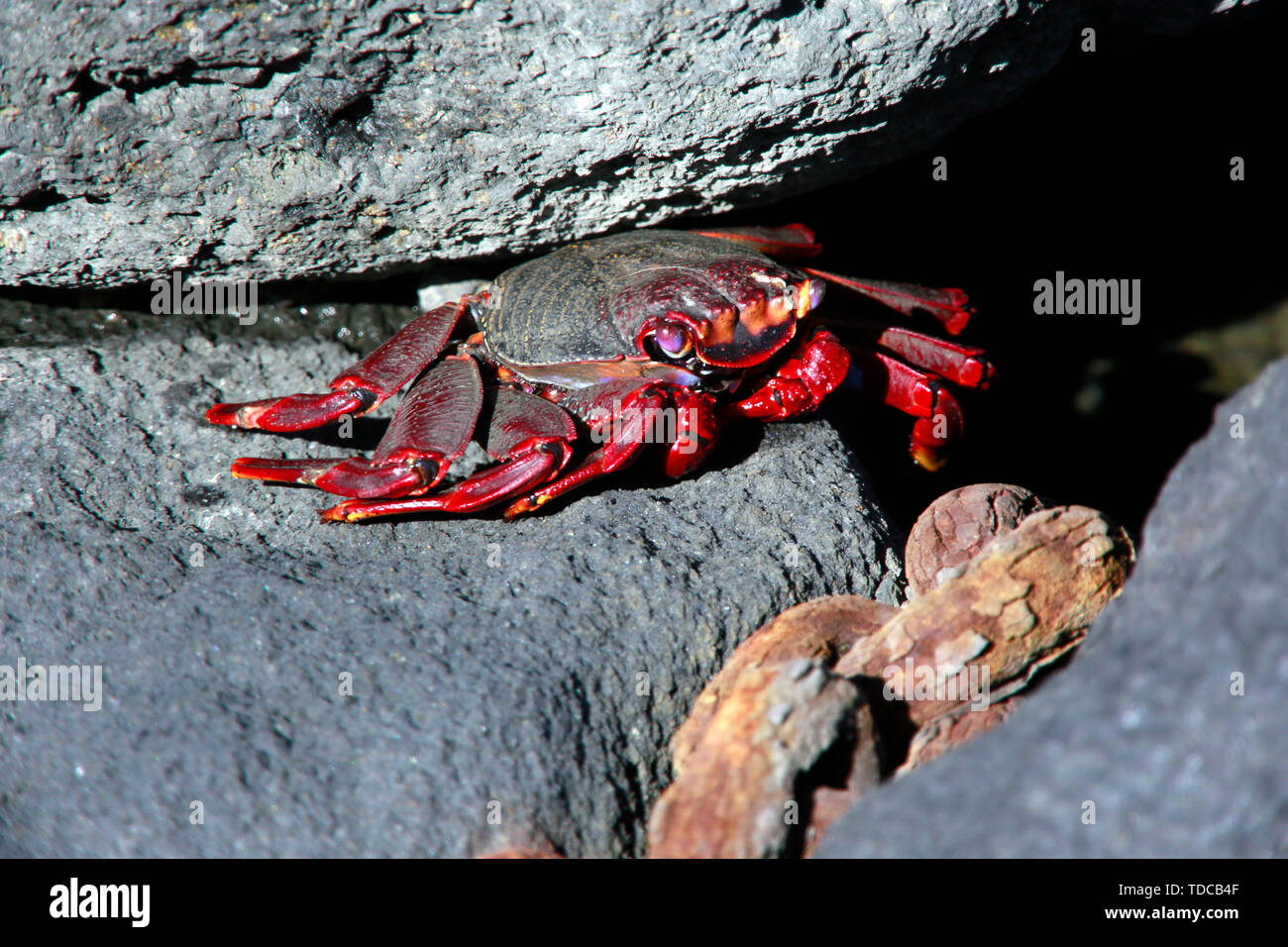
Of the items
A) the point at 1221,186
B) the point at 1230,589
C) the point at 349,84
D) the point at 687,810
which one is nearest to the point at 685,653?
the point at 687,810

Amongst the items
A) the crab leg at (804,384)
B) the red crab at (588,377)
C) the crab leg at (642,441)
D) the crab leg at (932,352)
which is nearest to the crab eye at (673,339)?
the red crab at (588,377)

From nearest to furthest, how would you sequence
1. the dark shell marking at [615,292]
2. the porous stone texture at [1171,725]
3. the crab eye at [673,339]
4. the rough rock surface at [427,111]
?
the porous stone texture at [1171,725]
the rough rock surface at [427,111]
the crab eye at [673,339]
the dark shell marking at [615,292]

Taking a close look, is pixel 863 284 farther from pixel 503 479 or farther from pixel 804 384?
pixel 503 479

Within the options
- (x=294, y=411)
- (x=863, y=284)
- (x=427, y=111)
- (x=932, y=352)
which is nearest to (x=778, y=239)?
(x=863, y=284)

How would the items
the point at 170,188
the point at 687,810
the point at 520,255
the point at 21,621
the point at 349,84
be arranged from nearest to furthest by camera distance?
the point at 687,810, the point at 21,621, the point at 349,84, the point at 170,188, the point at 520,255

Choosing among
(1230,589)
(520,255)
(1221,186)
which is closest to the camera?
(1230,589)

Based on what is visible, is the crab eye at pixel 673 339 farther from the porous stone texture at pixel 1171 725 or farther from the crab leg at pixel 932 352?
the porous stone texture at pixel 1171 725

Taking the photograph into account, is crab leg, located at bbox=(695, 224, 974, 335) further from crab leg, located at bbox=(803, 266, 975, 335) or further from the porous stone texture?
the porous stone texture
